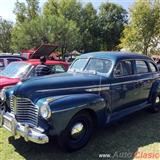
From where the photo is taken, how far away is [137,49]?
77.9ft

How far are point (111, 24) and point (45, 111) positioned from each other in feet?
138

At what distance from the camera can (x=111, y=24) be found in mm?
45500

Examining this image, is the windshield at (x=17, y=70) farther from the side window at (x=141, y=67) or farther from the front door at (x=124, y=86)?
the side window at (x=141, y=67)

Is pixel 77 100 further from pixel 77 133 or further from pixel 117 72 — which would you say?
pixel 117 72

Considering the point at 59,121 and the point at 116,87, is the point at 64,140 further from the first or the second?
the point at 116,87

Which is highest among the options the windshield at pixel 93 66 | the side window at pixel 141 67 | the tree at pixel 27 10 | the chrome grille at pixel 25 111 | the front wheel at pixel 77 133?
the tree at pixel 27 10

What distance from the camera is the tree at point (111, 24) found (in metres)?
44.7

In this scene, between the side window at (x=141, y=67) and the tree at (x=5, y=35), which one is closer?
the side window at (x=141, y=67)

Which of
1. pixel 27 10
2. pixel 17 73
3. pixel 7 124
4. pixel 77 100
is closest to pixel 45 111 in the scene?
pixel 77 100

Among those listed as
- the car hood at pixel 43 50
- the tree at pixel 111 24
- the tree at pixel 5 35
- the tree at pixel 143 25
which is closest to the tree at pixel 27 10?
the tree at pixel 5 35

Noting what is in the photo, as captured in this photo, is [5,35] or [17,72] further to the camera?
[5,35]

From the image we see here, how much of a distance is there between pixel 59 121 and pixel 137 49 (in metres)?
19.9

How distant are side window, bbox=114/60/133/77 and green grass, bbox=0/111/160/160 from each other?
1320 mm

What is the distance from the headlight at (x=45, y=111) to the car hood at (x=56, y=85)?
11.9 inches
